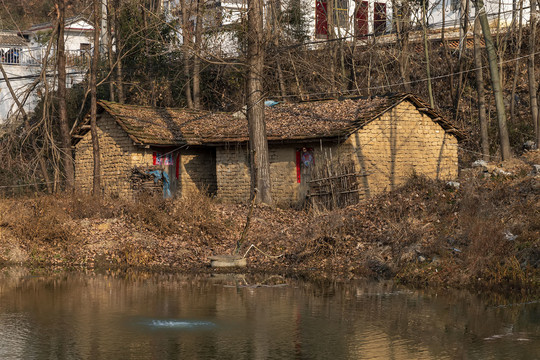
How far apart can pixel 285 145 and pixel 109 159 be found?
786 cm

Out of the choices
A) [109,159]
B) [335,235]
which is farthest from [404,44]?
[335,235]

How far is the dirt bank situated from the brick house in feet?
14.2

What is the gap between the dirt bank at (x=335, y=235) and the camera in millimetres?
15977

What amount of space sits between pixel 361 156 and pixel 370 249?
Answer: 9459 millimetres

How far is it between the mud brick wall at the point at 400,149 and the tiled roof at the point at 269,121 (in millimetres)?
432

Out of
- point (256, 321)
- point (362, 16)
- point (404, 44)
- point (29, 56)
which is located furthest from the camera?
point (29, 56)

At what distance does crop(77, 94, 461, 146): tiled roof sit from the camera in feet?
90.0

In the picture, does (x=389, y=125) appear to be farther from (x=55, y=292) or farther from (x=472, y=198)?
(x=55, y=292)

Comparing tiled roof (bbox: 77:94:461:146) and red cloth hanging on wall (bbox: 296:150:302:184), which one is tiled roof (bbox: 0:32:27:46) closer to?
tiled roof (bbox: 77:94:461:146)

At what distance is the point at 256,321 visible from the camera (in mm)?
11625

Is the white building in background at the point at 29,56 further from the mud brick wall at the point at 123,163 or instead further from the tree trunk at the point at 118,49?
the mud brick wall at the point at 123,163

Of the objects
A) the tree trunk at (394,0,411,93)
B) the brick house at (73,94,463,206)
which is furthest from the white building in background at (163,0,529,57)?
the brick house at (73,94,463,206)

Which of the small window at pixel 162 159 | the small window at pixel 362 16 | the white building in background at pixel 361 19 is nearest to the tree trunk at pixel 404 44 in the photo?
the white building in background at pixel 361 19

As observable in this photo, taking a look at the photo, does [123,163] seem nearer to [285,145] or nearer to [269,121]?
[269,121]
